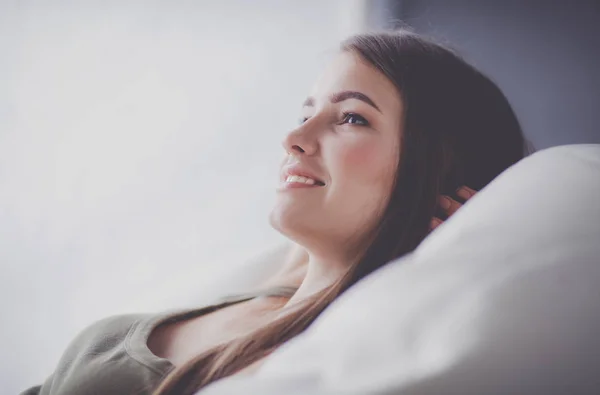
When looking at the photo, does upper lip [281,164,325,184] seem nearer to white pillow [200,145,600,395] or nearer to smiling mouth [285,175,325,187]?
smiling mouth [285,175,325,187]

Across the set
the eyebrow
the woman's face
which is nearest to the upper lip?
the woman's face

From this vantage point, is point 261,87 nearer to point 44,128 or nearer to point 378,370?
point 44,128

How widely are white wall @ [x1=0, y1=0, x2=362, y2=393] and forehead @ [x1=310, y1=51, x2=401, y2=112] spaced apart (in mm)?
134

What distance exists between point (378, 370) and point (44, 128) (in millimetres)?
809

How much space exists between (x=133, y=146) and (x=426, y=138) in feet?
1.89

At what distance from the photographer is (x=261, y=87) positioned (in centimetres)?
115

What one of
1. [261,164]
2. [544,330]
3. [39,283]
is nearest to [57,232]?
[39,283]

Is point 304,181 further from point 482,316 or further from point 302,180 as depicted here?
point 482,316

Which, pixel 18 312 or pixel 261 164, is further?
pixel 261 164

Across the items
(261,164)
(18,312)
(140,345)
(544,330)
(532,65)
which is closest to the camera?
(544,330)

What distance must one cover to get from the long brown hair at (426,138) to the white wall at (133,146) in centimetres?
16

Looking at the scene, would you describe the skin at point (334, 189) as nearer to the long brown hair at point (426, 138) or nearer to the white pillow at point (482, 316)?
the long brown hair at point (426, 138)

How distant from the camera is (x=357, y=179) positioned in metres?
0.68

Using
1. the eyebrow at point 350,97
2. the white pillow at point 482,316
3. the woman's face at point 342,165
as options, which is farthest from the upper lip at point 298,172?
the white pillow at point 482,316
